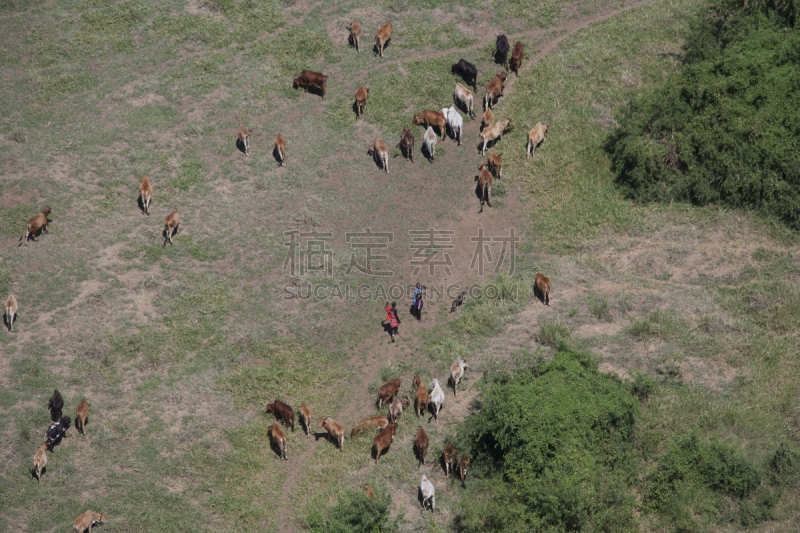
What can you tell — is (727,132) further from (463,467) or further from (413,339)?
(463,467)

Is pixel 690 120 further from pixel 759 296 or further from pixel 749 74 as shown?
pixel 759 296

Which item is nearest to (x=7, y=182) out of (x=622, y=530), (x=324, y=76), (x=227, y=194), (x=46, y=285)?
(x=46, y=285)

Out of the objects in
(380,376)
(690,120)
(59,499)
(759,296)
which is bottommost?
(59,499)

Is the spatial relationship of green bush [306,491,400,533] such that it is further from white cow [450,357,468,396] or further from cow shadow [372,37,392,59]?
cow shadow [372,37,392,59]

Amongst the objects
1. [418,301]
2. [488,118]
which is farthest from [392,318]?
[488,118]

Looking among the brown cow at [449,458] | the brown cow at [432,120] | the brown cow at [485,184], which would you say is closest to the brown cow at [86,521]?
the brown cow at [449,458]

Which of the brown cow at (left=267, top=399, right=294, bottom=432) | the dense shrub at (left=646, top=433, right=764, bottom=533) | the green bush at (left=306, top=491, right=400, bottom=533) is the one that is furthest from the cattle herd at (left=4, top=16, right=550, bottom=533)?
the dense shrub at (left=646, top=433, right=764, bottom=533)
